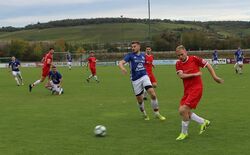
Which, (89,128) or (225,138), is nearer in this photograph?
(225,138)

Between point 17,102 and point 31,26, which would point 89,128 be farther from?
point 31,26

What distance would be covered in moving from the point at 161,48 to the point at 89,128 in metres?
83.2

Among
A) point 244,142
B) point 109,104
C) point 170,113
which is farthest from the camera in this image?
point 109,104

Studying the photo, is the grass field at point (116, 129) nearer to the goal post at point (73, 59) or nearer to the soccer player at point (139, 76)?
the soccer player at point (139, 76)

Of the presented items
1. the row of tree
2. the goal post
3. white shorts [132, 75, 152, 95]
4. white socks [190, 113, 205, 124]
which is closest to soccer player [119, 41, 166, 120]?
white shorts [132, 75, 152, 95]

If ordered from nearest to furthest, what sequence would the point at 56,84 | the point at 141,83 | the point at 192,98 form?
the point at 192,98 → the point at 141,83 → the point at 56,84

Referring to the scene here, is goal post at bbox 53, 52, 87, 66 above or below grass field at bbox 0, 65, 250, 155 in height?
below

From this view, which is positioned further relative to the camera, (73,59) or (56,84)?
(73,59)

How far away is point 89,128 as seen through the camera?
1201 cm

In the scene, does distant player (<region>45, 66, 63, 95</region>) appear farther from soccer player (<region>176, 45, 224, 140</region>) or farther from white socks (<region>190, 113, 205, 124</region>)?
soccer player (<region>176, 45, 224, 140</region>)

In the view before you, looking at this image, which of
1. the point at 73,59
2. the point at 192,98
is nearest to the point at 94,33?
the point at 73,59

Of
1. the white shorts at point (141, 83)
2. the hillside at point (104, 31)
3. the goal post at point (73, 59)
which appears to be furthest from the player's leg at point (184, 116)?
the hillside at point (104, 31)

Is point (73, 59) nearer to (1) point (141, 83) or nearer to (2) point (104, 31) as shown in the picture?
(2) point (104, 31)

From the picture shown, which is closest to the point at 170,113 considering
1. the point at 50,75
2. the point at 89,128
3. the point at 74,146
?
the point at 89,128
